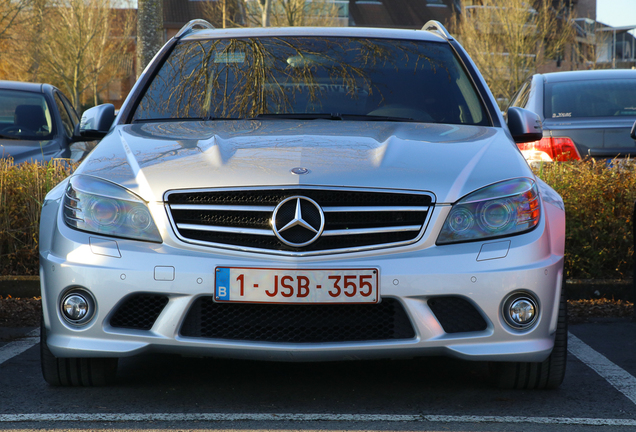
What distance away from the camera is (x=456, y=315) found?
3400 millimetres

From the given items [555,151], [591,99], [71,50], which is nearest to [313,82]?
[555,151]

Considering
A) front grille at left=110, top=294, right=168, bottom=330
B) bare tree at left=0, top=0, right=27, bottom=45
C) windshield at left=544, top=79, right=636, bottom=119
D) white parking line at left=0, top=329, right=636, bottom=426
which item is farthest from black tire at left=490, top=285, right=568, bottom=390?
bare tree at left=0, top=0, right=27, bottom=45

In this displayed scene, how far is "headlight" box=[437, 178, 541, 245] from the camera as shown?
11.2 feet

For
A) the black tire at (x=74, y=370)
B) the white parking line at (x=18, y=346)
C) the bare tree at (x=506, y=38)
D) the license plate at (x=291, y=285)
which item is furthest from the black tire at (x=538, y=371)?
the bare tree at (x=506, y=38)

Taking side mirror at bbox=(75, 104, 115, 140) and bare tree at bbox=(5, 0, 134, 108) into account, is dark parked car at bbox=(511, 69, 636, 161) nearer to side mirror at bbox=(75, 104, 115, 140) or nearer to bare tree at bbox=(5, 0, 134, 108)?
side mirror at bbox=(75, 104, 115, 140)

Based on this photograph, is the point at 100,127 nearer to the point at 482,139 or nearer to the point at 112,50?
the point at 482,139

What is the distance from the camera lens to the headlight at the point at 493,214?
3406 mm

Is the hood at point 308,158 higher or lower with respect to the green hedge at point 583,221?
higher

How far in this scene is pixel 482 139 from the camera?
13.2 ft

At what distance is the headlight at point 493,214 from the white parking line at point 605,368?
3.20 feet

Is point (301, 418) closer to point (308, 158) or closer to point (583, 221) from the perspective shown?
point (308, 158)

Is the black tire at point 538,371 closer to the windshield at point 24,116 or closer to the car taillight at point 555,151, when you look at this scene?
the car taillight at point 555,151

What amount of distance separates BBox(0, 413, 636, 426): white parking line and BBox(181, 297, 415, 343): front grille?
0.99 feet

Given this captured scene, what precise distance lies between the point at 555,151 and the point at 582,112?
3.01ft
